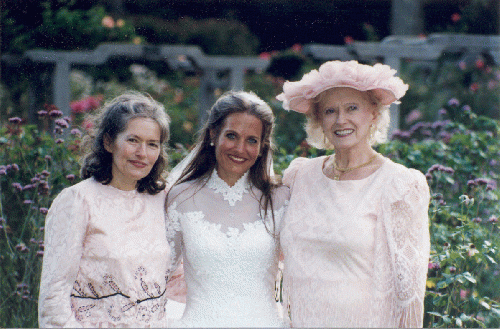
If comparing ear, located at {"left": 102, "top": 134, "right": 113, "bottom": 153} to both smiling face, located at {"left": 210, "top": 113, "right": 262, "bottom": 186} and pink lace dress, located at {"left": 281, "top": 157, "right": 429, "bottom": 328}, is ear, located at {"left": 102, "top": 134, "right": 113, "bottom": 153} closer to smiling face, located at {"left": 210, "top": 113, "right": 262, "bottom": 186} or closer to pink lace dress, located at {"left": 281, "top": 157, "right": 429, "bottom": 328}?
smiling face, located at {"left": 210, "top": 113, "right": 262, "bottom": 186}

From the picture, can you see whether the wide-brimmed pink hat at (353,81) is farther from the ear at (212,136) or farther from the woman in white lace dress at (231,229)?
the ear at (212,136)

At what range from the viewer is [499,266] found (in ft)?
11.8

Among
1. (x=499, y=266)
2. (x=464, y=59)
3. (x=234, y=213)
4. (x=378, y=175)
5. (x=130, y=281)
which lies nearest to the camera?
(x=130, y=281)

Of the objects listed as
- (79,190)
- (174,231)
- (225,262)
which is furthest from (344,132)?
(79,190)

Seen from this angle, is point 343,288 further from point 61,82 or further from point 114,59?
point 114,59

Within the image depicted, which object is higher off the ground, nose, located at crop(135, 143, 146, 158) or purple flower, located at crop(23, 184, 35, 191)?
nose, located at crop(135, 143, 146, 158)

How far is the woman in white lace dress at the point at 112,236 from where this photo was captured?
2.38 m

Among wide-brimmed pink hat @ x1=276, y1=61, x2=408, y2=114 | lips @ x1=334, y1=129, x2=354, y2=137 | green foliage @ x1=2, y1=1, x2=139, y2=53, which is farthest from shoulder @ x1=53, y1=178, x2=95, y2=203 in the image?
green foliage @ x1=2, y1=1, x2=139, y2=53

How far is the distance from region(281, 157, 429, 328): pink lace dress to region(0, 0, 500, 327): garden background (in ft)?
1.53

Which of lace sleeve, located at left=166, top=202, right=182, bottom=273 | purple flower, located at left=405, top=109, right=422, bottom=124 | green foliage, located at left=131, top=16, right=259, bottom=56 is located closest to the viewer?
lace sleeve, located at left=166, top=202, right=182, bottom=273

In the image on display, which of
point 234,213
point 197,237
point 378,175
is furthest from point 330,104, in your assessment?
point 197,237

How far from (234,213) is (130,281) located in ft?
2.10

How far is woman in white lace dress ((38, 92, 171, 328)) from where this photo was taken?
238 cm

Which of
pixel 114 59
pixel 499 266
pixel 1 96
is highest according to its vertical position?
pixel 114 59
